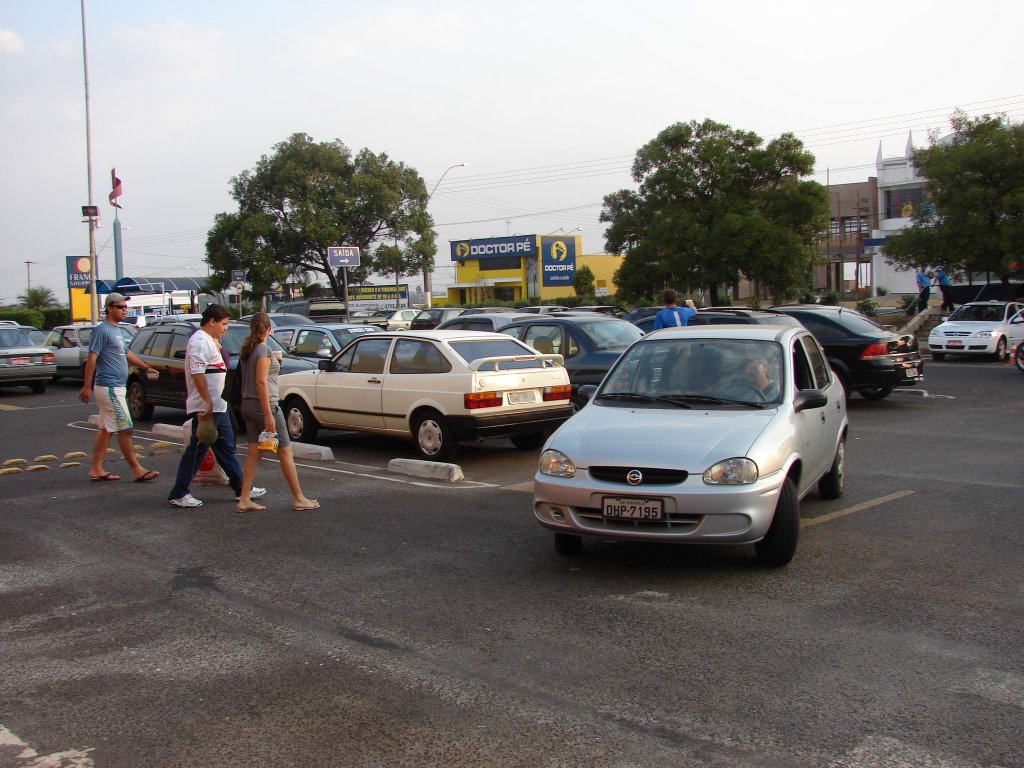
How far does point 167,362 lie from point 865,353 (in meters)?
11.2

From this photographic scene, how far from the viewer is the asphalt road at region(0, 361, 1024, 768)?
394cm

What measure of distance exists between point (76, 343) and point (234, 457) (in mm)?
18276

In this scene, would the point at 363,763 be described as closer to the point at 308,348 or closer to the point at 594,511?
the point at 594,511

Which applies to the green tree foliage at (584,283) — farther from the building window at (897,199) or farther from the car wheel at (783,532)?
the car wheel at (783,532)

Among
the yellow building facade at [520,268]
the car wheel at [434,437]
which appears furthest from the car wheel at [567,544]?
the yellow building facade at [520,268]

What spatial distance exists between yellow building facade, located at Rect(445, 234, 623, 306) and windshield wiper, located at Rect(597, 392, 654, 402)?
6176 cm

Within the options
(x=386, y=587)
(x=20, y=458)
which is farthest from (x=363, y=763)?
(x=20, y=458)

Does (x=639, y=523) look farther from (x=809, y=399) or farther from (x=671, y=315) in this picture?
(x=671, y=315)

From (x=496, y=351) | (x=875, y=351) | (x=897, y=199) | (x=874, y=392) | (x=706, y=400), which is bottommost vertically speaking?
(x=874, y=392)

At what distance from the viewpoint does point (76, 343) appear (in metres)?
25.1

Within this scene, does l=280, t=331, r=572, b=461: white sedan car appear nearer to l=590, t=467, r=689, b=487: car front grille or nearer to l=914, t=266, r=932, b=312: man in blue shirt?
l=590, t=467, r=689, b=487: car front grille

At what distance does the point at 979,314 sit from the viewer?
25156 millimetres

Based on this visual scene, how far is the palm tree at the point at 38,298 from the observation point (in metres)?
66.8

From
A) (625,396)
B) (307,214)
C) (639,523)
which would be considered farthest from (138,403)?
(307,214)
